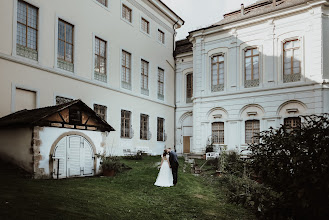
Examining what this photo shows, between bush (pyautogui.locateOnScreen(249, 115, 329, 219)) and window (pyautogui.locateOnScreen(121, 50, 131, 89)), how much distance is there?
17.9 meters

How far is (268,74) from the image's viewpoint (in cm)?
2273

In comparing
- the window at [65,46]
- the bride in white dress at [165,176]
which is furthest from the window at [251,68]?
the bride in white dress at [165,176]

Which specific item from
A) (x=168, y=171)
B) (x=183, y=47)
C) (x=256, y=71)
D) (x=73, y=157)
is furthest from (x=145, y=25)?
(x=168, y=171)

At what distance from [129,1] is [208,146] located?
42.0ft

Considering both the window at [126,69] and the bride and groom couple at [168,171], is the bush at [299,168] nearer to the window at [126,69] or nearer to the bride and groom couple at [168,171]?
the bride and groom couple at [168,171]

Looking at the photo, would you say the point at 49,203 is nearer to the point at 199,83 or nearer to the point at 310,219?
the point at 310,219

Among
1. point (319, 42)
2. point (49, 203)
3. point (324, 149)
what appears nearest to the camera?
point (324, 149)

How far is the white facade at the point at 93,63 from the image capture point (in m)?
14.9

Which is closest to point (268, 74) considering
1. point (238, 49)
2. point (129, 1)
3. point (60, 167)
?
point (238, 49)

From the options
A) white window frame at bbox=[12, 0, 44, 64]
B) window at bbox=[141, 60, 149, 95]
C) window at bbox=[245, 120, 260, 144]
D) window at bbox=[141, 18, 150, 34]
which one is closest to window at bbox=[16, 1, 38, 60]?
white window frame at bbox=[12, 0, 44, 64]

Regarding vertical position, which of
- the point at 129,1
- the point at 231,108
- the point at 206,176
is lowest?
the point at 206,176

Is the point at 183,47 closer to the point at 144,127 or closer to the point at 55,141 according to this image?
the point at 144,127

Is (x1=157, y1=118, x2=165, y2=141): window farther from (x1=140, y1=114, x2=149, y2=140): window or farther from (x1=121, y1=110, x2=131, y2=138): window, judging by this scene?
(x1=121, y1=110, x2=131, y2=138): window

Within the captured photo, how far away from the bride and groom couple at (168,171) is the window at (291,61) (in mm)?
13717
